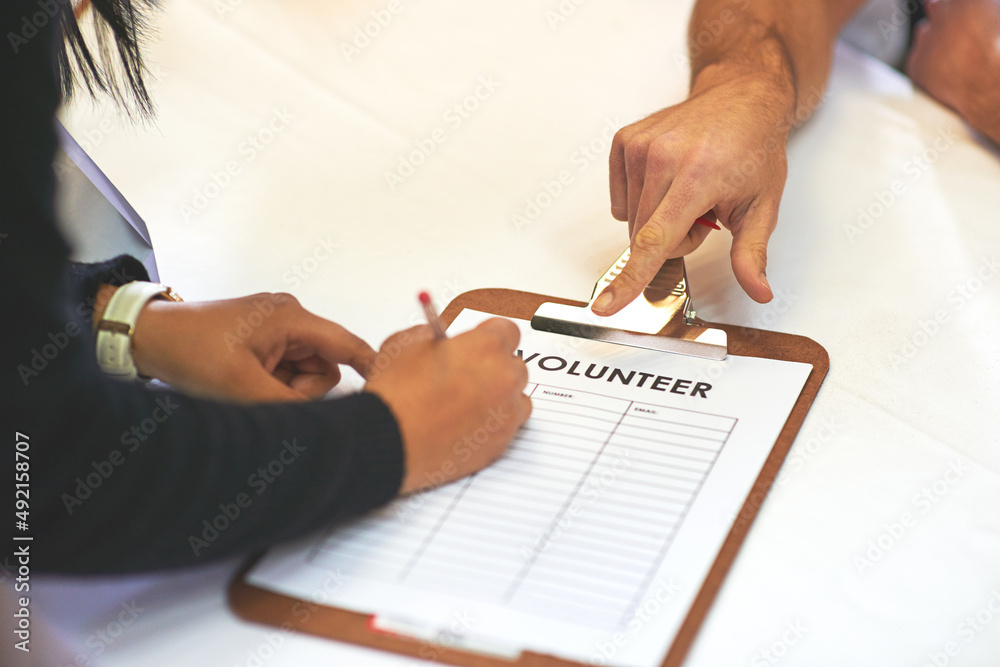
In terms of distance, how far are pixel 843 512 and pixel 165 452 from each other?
47cm

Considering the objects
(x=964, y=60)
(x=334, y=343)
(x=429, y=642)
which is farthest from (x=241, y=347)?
(x=964, y=60)

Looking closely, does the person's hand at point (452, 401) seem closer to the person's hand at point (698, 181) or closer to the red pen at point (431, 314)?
the red pen at point (431, 314)

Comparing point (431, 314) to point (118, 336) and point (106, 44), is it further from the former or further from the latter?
point (106, 44)

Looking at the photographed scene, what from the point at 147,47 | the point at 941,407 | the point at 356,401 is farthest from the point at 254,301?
the point at 147,47

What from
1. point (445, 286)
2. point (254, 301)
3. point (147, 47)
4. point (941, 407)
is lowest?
point (941, 407)

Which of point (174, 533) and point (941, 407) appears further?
point (941, 407)

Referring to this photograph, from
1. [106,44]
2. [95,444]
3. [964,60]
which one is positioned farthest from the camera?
[964,60]

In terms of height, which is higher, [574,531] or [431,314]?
[431,314]

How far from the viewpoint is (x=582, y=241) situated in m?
0.96

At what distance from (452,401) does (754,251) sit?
358mm

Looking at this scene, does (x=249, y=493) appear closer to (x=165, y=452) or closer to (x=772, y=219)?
(x=165, y=452)

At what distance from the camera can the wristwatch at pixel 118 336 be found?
0.70 m

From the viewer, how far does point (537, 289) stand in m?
0.87

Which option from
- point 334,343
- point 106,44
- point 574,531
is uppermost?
point 106,44
